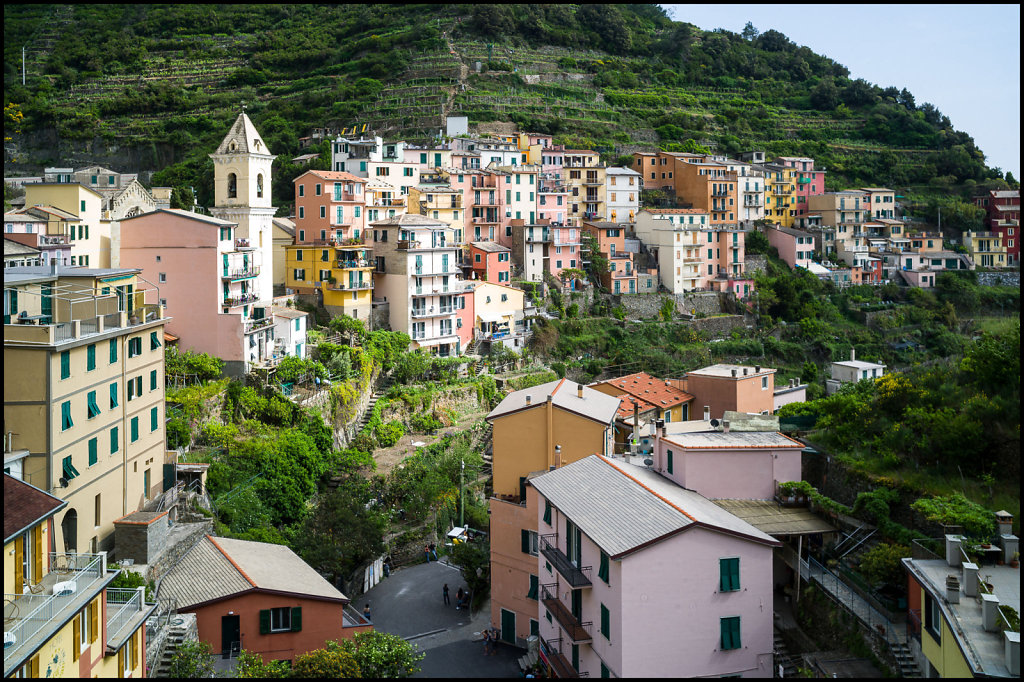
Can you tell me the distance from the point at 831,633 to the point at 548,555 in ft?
17.4

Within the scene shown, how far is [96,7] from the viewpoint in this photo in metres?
82.8

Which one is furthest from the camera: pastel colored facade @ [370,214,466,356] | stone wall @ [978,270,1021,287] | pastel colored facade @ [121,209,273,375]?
stone wall @ [978,270,1021,287]

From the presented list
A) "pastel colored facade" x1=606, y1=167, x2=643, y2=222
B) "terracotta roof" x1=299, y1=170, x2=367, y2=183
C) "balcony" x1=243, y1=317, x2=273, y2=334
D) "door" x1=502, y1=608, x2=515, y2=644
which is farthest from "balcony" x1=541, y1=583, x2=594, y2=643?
"pastel colored facade" x1=606, y1=167, x2=643, y2=222

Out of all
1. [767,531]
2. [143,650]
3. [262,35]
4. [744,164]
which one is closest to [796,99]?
[744,164]

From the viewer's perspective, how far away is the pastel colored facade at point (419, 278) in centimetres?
3847

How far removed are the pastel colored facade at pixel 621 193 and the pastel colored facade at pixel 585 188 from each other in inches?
16.2

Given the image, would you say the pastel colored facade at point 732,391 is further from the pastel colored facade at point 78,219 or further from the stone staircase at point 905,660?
the pastel colored facade at point 78,219

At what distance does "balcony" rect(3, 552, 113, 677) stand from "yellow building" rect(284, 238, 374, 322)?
76.3 feet

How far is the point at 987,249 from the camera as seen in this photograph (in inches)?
2411

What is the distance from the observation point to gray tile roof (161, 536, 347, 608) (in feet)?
60.1

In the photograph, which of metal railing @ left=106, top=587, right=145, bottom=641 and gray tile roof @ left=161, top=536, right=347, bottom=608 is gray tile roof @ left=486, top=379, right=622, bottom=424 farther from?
metal railing @ left=106, top=587, right=145, bottom=641

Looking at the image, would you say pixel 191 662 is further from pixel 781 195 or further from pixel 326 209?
pixel 781 195

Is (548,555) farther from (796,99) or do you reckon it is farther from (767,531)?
(796,99)

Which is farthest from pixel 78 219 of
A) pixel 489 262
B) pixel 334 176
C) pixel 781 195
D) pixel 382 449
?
pixel 781 195
